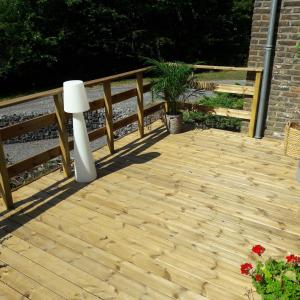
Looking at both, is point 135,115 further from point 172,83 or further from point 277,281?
point 277,281

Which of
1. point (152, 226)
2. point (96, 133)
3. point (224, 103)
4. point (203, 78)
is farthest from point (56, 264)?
point (203, 78)

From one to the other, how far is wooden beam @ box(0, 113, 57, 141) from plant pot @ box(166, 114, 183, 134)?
7.20 feet

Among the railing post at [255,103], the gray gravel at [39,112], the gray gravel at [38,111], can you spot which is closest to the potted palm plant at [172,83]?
the railing post at [255,103]

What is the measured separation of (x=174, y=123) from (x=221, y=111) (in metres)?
0.81

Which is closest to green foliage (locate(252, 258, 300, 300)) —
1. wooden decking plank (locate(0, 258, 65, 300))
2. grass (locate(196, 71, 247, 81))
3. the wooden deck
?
the wooden deck

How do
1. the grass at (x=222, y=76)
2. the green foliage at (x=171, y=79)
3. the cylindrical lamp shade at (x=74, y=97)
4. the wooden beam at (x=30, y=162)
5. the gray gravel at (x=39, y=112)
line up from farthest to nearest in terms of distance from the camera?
the grass at (x=222, y=76) < the gray gravel at (x=39, y=112) < the green foliage at (x=171, y=79) < the cylindrical lamp shade at (x=74, y=97) < the wooden beam at (x=30, y=162)

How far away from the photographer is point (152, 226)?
3367 millimetres

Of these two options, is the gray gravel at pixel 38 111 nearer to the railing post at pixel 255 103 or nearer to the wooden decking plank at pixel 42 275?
the railing post at pixel 255 103

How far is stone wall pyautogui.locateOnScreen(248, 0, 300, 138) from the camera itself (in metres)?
4.90

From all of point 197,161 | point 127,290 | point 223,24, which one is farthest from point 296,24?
point 223,24

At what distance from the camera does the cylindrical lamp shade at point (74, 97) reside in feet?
12.8

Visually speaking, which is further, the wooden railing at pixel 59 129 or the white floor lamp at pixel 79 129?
the white floor lamp at pixel 79 129

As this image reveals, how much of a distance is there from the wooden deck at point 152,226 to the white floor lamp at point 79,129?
18cm

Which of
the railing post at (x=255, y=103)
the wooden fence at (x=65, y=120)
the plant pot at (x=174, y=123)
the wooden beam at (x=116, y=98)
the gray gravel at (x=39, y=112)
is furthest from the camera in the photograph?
the gray gravel at (x=39, y=112)
